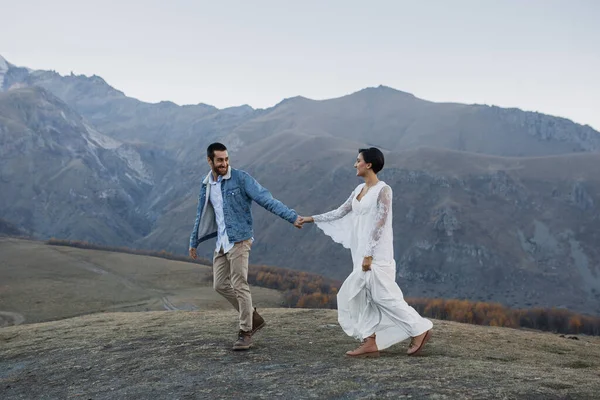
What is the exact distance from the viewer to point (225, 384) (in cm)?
822

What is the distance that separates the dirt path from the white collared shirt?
6.38ft

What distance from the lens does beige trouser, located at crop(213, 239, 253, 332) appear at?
10.1m

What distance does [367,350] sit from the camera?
9609mm

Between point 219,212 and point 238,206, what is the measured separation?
1.23ft

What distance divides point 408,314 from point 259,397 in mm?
3216

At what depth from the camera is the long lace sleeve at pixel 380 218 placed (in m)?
9.49

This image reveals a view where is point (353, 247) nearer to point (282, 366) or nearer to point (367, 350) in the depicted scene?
point (367, 350)

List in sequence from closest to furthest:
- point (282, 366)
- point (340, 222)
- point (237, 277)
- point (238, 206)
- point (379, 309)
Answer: point (282, 366) < point (379, 309) < point (237, 277) < point (238, 206) < point (340, 222)

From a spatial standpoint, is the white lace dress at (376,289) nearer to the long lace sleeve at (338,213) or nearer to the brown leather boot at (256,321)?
the long lace sleeve at (338,213)

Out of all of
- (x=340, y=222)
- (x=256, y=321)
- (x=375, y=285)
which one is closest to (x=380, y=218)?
(x=375, y=285)

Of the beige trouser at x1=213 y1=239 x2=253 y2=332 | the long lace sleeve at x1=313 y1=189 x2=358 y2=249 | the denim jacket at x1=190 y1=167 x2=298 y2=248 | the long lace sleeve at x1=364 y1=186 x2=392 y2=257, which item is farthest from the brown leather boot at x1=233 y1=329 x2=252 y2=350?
the long lace sleeve at x1=364 y1=186 x2=392 y2=257

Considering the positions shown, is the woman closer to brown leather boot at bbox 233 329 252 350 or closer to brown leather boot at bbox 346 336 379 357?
brown leather boot at bbox 346 336 379 357

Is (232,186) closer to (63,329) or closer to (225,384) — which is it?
(225,384)

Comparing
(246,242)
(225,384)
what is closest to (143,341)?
(246,242)
